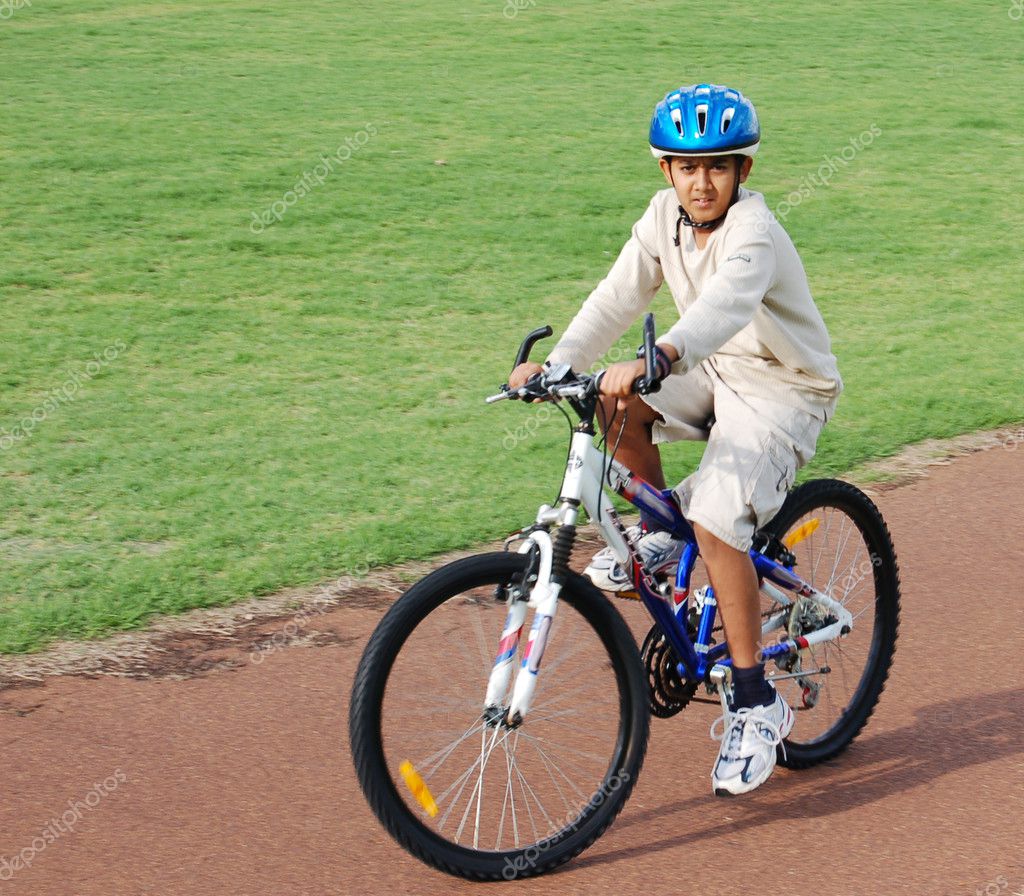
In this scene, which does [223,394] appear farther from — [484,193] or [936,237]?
[936,237]

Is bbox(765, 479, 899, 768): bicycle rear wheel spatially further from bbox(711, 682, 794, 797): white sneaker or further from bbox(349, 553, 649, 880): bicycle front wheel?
bbox(349, 553, 649, 880): bicycle front wheel

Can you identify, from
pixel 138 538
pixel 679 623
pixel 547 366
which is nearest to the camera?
pixel 547 366

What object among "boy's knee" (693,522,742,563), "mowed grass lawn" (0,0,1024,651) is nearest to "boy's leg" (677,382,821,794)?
"boy's knee" (693,522,742,563)

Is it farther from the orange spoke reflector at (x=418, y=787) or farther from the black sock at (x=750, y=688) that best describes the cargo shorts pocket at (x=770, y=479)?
the orange spoke reflector at (x=418, y=787)

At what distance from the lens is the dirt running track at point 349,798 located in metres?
3.65

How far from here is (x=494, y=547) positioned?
575 cm

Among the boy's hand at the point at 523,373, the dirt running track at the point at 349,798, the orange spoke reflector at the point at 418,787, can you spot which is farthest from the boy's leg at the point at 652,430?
the orange spoke reflector at the point at 418,787

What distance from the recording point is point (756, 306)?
3715mm

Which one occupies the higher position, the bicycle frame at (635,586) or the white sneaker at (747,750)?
the bicycle frame at (635,586)

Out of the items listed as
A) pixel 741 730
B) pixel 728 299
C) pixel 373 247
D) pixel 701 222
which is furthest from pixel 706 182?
pixel 373 247

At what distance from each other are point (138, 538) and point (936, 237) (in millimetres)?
7393

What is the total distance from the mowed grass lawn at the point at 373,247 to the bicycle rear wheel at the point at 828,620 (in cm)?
180

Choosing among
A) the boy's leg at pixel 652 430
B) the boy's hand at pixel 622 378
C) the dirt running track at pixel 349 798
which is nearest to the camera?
the boy's hand at pixel 622 378

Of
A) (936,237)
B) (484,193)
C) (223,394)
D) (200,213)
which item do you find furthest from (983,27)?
(223,394)
